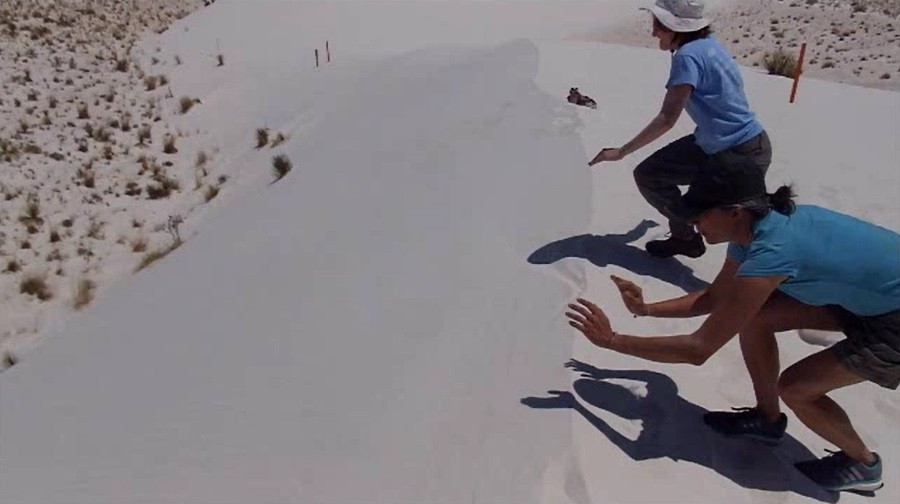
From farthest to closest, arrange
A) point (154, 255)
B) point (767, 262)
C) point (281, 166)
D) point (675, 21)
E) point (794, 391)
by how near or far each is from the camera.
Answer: point (281, 166) → point (154, 255) → point (675, 21) → point (794, 391) → point (767, 262)

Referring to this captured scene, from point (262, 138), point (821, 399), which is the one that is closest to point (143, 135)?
point (262, 138)

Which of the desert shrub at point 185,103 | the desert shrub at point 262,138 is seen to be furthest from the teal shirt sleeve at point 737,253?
the desert shrub at point 185,103

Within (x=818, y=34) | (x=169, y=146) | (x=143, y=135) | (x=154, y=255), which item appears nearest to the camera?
(x=154, y=255)

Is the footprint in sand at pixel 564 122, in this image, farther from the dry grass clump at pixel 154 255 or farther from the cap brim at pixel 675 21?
the dry grass clump at pixel 154 255

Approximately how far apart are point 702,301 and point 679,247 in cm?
178

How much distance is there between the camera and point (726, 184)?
2803 millimetres

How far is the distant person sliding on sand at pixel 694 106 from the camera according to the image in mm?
3975

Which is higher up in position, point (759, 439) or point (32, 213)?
point (759, 439)

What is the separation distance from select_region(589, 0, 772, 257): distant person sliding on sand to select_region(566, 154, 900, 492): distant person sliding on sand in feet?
3.54

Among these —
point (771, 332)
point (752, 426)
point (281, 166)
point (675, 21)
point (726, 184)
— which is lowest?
point (281, 166)

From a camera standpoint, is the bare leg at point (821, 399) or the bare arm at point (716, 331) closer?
the bare arm at point (716, 331)

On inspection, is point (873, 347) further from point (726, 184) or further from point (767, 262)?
point (726, 184)

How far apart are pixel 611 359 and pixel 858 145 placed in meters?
5.30

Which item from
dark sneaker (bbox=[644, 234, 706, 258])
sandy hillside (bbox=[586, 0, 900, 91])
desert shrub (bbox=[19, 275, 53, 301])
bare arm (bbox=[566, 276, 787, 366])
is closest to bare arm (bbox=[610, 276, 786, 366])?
bare arm (bbox=[566, 276, 787, 366])
